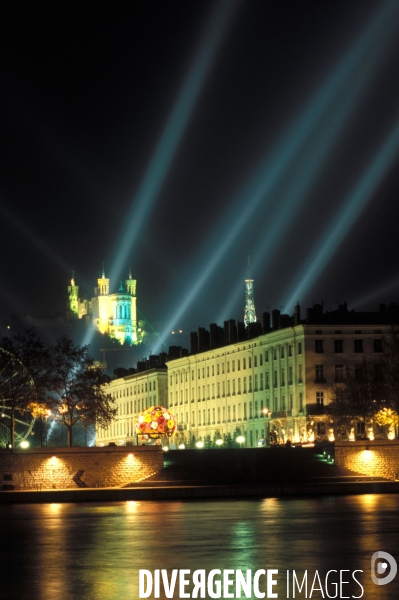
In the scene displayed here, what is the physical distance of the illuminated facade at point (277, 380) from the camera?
108 meters

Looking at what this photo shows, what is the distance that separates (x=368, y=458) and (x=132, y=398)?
92.0 meters

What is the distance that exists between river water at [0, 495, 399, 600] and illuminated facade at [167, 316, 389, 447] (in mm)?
61358

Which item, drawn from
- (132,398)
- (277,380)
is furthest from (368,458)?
(132,398)

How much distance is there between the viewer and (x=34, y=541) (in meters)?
32.2

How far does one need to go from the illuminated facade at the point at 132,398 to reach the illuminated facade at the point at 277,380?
1253 cm

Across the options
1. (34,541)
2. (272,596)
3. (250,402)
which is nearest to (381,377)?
(250,402)

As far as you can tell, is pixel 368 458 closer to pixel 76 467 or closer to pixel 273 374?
pixel 76 467

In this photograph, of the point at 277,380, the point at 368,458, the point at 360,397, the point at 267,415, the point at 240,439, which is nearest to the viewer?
the point at 368,458

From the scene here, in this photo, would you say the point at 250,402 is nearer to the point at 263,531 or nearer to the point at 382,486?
the point at 382,486

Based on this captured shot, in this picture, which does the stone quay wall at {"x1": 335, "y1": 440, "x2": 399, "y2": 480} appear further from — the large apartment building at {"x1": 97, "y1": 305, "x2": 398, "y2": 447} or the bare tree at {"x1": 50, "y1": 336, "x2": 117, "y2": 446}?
the large apartment building at {"x1": 97, "y1": 305, "x2": 398, "y2": 447}

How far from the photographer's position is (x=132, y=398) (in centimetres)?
16188

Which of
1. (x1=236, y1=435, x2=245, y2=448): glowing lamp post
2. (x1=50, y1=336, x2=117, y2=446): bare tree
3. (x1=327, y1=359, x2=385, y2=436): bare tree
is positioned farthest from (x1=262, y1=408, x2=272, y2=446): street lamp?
(x1=50, y1=336, x2=117, y2=446): bare tree

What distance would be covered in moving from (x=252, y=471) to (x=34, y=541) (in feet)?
130

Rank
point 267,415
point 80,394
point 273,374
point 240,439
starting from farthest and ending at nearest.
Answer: point 273,374 < point 267,415 < point 240,439 < point 80,394
